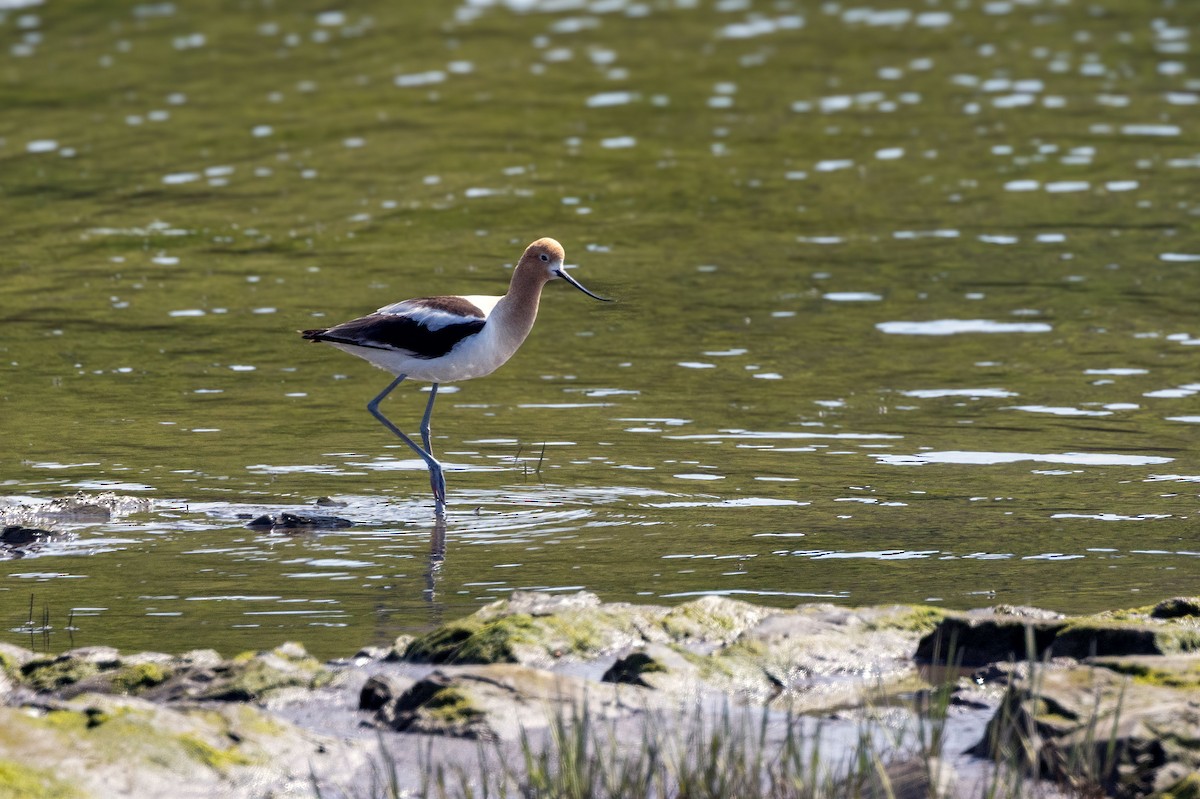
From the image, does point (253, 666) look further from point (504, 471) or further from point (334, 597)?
point (504, 471)

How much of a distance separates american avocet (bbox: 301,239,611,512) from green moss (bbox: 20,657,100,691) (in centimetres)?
414

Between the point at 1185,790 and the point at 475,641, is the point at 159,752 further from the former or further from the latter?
the point at 1185,790

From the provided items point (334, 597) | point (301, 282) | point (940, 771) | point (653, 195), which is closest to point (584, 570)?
point (334, 597)

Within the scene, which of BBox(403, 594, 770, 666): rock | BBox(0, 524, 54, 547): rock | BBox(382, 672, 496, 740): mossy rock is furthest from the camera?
BBox(0, 524, 54, 547): rock

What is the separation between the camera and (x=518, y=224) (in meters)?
21.7

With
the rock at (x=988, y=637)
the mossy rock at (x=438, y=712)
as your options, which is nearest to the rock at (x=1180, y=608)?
the rock at (x=988, y=637)

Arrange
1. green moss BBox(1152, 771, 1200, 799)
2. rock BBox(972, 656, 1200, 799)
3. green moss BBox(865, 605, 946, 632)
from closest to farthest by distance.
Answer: green moss BBox(1152, 771, 1200, 799) → rock BBox(972, 656, 1200, 799) → green moss BBox(865, 605, 946, 632)

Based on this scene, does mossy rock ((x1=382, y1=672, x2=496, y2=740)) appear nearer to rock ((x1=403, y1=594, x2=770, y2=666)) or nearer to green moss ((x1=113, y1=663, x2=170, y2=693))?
rock ((x1=403, y1=594, x2=770, y2=666))

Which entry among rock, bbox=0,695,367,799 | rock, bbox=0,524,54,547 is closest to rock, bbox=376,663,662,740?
rock, bbox=0,695,367,799

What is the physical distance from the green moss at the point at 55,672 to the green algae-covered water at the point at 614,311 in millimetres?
986

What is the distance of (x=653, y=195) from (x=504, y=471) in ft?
36.4

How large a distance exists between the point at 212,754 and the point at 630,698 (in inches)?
66.7

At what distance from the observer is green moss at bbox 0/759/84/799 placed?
620 centimetres

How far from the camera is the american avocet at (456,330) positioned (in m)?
12.1
